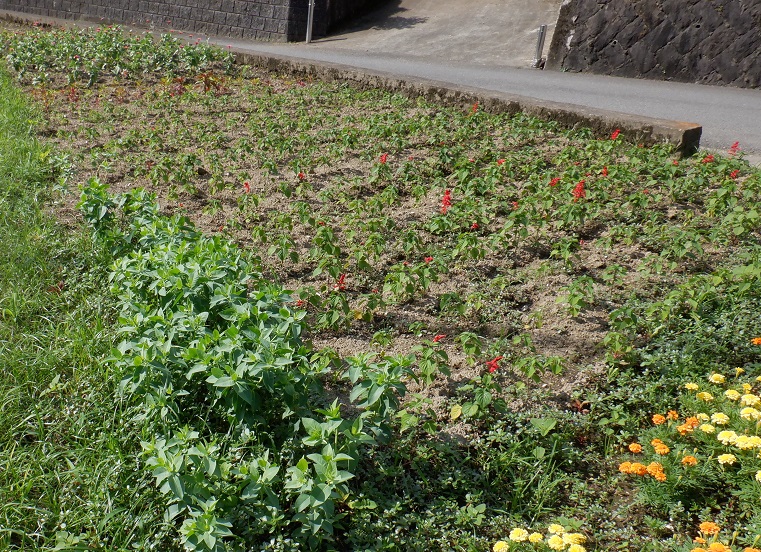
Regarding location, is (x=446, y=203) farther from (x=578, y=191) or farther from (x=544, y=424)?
(x=544, y=424)

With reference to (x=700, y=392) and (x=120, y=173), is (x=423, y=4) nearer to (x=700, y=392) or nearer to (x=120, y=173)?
(x=120, y=173)

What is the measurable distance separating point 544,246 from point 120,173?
353 centimetres

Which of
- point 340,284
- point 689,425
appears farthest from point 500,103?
point 689,425

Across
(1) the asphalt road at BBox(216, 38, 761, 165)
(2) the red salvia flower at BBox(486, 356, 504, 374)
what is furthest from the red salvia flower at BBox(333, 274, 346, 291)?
(1) the asphalt road at BBox(216, 38, 761, 165)

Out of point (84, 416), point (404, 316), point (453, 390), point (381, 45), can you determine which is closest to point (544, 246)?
point (404, 316)

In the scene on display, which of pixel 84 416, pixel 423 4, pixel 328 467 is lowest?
pixel 84 416

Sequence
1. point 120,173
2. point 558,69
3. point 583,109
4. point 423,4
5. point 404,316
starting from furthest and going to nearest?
point 423,4 → point 558,69 → point 583,109 → point 120,173 → point 404,316

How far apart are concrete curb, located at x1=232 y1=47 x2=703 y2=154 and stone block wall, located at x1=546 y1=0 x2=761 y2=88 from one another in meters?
5.58

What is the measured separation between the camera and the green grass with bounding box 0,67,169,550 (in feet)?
8.73

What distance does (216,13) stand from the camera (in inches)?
700

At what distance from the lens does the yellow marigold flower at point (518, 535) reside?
2484mm

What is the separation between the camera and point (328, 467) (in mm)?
2475

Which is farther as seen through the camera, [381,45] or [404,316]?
[381,45]

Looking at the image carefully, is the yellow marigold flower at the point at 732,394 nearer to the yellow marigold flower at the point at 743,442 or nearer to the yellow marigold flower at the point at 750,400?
the yellow marigold flower at the point at 750,400
